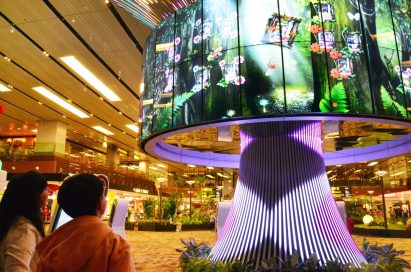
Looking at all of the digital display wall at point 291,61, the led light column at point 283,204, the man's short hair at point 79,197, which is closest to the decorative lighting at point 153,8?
the digital display wall at point 291,61

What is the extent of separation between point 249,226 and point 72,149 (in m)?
26.2

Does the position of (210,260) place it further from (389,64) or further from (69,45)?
(69,45)

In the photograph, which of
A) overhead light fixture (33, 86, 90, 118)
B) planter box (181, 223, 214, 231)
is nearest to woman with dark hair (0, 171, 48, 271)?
overhead light fixture (33, 86, 90, 118)

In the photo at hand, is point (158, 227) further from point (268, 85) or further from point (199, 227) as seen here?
point (268, 85)

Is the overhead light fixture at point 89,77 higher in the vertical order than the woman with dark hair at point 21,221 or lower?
higher

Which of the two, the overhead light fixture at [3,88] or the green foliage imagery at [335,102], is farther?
the overhead light fixture at [3,88]

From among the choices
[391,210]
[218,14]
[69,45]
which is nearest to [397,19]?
[218,14]

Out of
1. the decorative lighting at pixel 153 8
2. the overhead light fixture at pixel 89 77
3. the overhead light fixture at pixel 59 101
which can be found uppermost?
the overhead light fixture at pixel 59 101

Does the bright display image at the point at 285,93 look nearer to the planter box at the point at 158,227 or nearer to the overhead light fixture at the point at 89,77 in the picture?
the overhead light fixture at the point at 89,77

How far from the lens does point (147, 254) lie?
9.97 meters

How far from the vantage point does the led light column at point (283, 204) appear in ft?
18.7

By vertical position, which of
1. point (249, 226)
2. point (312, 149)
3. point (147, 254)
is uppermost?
point (312, 149)

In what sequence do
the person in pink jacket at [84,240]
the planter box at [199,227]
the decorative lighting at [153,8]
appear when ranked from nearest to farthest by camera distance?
1. the person in pink jacket at [84,240]
2. the decorative lighting at [153,8]
3. the planter box at [199,227]

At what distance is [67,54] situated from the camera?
1209 cm
